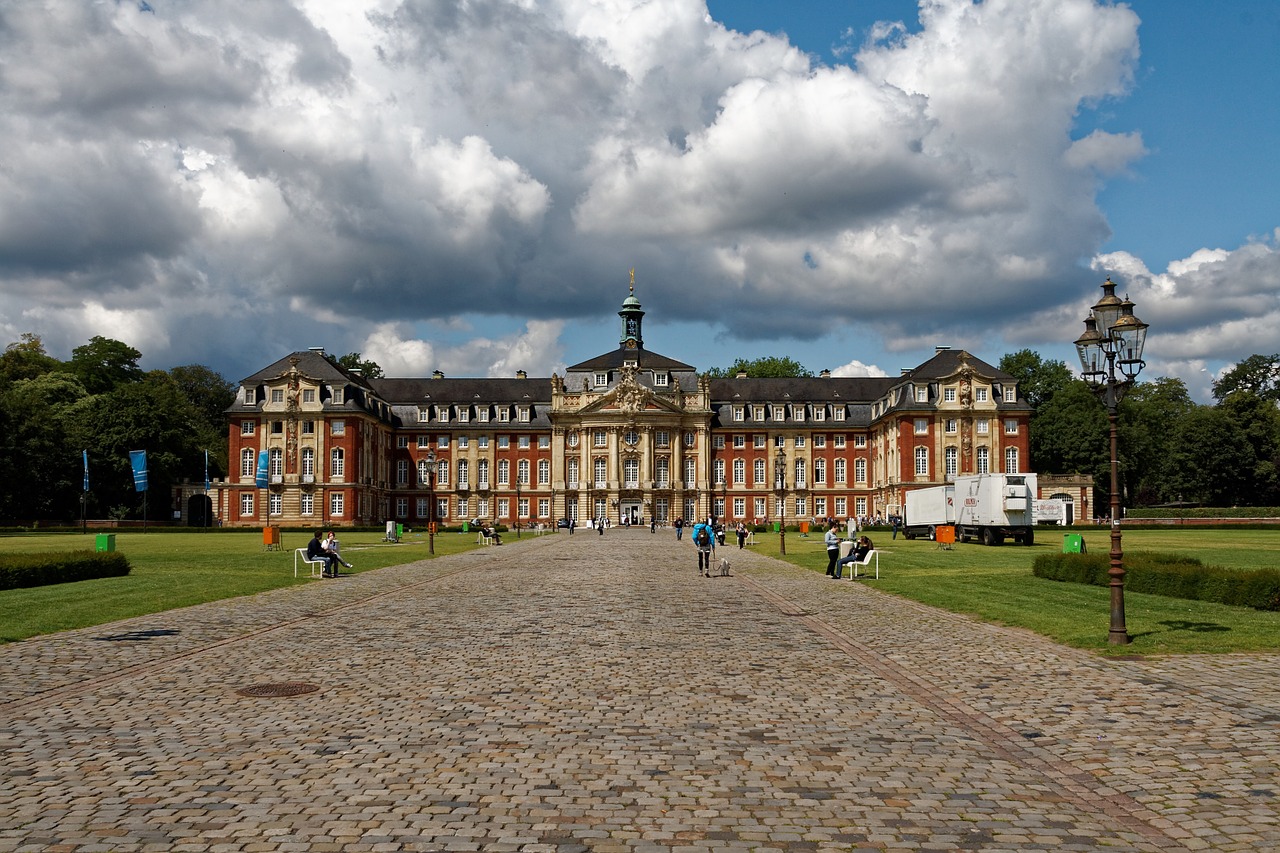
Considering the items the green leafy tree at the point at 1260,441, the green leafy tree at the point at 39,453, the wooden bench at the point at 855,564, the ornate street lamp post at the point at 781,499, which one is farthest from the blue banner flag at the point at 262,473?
the green leafy tree at the point at 1260,441

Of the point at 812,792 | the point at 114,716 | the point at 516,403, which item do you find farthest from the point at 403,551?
the point at 516,403

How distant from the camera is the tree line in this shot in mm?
81500

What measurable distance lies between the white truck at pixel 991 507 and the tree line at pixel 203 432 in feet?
78.2

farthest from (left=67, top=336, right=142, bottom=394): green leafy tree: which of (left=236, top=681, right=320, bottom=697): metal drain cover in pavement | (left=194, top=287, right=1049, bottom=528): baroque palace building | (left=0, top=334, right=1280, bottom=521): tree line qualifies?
(left=236, top=681, right=320, bottom=697): metal drain cover in pavement

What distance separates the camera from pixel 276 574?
30.9 m

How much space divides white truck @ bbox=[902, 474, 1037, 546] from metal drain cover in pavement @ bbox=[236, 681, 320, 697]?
148ft

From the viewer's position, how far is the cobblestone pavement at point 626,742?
265 inches

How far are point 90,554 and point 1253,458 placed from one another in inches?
3944

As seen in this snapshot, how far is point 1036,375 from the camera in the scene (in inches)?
4466

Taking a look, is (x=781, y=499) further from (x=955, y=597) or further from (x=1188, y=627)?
(x=1188, y=627)

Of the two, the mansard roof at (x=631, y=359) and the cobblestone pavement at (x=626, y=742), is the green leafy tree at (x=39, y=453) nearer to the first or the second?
the mansard roof at (x=631, y=359)

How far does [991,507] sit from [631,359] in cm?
5982

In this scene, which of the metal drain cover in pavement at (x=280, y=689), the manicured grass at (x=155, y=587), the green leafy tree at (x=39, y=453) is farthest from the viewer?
the green leafy tree at (x=39, y=453)

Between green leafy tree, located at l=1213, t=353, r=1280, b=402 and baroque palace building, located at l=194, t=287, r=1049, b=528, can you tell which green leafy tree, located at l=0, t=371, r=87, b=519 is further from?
green leafy tree, located at l=1213, t=353, r=1280, b=402
